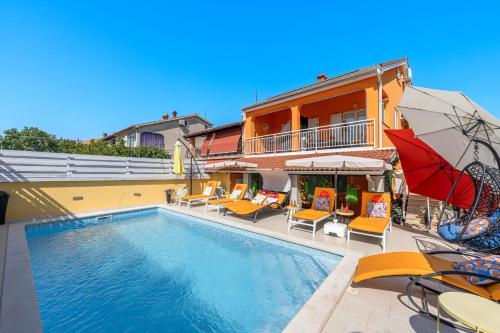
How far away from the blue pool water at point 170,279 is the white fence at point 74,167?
9.70 ft

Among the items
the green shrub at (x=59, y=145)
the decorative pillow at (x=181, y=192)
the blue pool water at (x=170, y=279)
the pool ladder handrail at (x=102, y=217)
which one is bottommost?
the blue pool water at (x=170, y=279)

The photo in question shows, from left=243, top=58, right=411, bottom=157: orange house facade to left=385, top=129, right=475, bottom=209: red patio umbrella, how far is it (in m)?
3.56

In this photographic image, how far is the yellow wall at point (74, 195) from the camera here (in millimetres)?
11164

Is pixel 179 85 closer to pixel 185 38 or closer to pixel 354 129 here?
pixel 185 38

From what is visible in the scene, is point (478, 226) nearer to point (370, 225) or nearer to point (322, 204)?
point (370, 225)

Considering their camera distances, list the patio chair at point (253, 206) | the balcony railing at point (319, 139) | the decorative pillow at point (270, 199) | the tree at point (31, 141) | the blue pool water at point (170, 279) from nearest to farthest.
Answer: the blue pool water at point (170, 279) < the patio chair at point (253, 206) < the balcony railing at point (319, 139) < the decorative pillow at point (270, 199) < the tree at point (31, 141)

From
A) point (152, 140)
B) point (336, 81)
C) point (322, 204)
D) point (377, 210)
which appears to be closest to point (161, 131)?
point (152, 140)

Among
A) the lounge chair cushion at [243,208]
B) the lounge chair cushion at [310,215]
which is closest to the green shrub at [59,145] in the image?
the lounge chair cushion at [243,208]

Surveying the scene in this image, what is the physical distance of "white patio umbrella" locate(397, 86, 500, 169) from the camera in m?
5.35

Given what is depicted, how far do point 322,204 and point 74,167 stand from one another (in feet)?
46.1

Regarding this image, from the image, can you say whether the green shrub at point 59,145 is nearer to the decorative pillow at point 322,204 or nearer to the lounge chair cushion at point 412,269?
the decorative pillow at point 322,204

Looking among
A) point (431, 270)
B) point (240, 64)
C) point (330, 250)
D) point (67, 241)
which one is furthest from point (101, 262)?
point (240, 64)

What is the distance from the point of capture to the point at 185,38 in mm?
22438

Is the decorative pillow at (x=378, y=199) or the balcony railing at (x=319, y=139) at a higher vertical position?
the balcony railing at (x=319, y=139)
